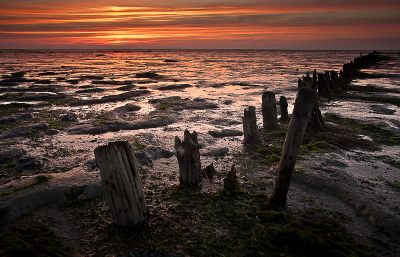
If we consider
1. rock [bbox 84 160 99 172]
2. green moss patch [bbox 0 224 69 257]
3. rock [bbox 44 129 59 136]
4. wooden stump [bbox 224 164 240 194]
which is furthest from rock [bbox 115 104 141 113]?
green moss patch [bbox 0 224 69 257]

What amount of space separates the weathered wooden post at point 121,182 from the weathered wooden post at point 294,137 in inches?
104

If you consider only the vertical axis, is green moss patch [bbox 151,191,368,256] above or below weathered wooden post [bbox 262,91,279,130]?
below

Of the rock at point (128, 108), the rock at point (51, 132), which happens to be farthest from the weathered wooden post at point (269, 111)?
the rock at point (51, 132)

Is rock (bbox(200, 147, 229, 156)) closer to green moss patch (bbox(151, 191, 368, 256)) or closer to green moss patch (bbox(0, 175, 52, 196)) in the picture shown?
green moss patch (bbox(151, 191, 368, 256))

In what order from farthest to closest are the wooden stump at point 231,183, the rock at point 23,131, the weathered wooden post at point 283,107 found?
the weathered wooden post at point 283,107 < the rock at point 23,131 < the wooden stump at point 231,183

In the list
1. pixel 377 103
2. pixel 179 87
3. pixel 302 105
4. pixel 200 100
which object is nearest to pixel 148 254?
pixel 302 105

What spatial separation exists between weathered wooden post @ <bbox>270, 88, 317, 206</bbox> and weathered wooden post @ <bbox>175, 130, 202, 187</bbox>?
1.82m

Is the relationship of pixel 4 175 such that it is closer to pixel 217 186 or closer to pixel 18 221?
pixel 18 221

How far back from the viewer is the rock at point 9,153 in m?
7.56

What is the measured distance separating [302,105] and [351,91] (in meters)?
18.6

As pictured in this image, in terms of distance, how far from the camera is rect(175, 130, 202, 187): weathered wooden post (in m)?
6.00

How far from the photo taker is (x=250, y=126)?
8969 millimetres

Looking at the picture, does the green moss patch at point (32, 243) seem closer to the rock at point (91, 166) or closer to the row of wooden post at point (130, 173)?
the row of wooden post at point (130, 173)

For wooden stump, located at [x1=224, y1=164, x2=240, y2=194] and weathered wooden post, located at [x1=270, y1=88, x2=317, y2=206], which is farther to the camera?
wooden stump, located at [x1=224, y1=164, x2=240, y2=194]
